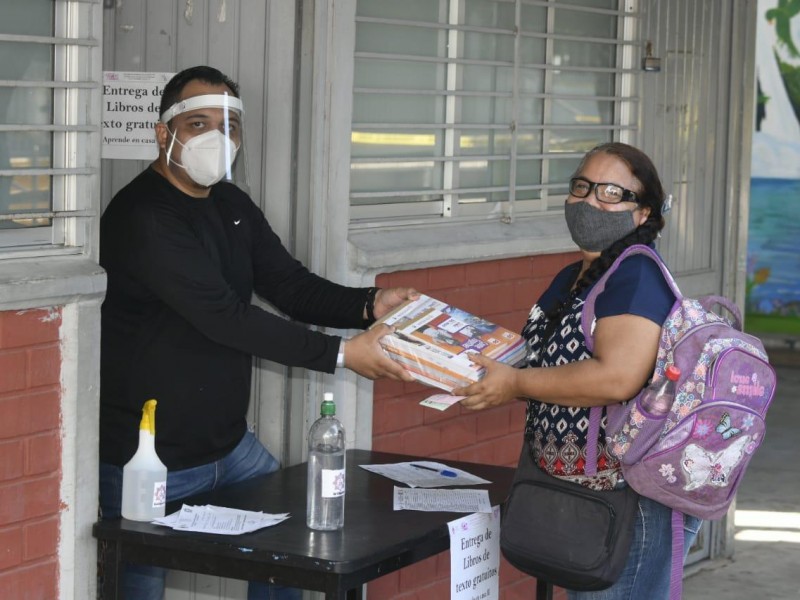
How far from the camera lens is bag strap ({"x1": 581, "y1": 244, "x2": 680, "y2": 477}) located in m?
3.34

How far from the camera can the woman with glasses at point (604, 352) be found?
3.25 metres

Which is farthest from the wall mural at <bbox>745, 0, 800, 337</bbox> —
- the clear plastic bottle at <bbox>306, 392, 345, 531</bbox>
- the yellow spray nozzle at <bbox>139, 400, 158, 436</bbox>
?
the yellow spray nozzle at <bbox>139, 400, 158, 436</bbox>

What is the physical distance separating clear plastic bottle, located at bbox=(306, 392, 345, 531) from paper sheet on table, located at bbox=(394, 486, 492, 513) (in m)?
0.28

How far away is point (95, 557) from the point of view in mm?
3482

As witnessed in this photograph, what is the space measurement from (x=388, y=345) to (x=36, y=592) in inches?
44.6

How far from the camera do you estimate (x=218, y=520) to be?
338cm

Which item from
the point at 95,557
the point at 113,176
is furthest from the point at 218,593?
the point at 113,176

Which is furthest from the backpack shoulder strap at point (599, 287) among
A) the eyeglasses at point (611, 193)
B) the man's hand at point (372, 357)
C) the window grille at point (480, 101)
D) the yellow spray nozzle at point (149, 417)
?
the window grille at point (480, 101)

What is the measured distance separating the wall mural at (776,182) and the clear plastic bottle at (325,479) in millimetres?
10207

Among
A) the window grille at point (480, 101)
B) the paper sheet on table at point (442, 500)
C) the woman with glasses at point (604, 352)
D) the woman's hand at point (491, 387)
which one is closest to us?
the woman with glasses at point (604, 352)

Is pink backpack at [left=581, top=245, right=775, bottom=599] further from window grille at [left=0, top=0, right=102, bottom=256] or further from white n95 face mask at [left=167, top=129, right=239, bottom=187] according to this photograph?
window grille at [left=0, top=0, right=102, bottom=256]

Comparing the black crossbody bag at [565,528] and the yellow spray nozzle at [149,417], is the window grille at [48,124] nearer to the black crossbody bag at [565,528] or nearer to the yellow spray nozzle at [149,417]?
the yellow spray nozzle at [149,417]

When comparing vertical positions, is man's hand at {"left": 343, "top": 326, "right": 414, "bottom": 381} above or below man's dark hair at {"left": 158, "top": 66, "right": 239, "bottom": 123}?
below

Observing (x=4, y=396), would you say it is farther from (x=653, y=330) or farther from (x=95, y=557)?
(x=653, y=330)
